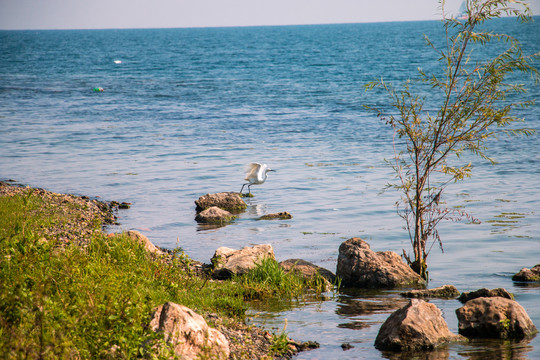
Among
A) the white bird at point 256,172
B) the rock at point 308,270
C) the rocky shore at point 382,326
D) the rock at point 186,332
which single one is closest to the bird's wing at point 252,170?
the white bird at point 256,172

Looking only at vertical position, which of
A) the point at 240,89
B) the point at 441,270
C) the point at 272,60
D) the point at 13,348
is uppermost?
the point at 272,60

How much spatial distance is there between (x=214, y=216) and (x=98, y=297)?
8.34 meters

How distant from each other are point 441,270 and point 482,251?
149 cm

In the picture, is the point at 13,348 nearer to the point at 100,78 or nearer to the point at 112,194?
the point at 112,194

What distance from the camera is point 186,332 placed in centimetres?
570

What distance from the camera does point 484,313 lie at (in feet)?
24.3

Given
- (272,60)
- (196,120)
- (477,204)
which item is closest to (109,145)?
(196,120)

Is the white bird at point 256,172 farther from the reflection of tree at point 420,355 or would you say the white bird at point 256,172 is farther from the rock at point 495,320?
the reflection of tree at point 420,355

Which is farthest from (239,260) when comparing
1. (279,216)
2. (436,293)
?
(279,216)

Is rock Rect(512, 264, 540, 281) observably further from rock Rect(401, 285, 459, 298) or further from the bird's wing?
the bird's wing

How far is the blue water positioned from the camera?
29.7 feet

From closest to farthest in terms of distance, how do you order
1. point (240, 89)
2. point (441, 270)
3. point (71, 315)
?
point (71, 315) → point (441, 270) → point (240, 89)

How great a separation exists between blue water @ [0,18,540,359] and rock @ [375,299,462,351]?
197 mm

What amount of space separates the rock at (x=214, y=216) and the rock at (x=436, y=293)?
6.32 metres
